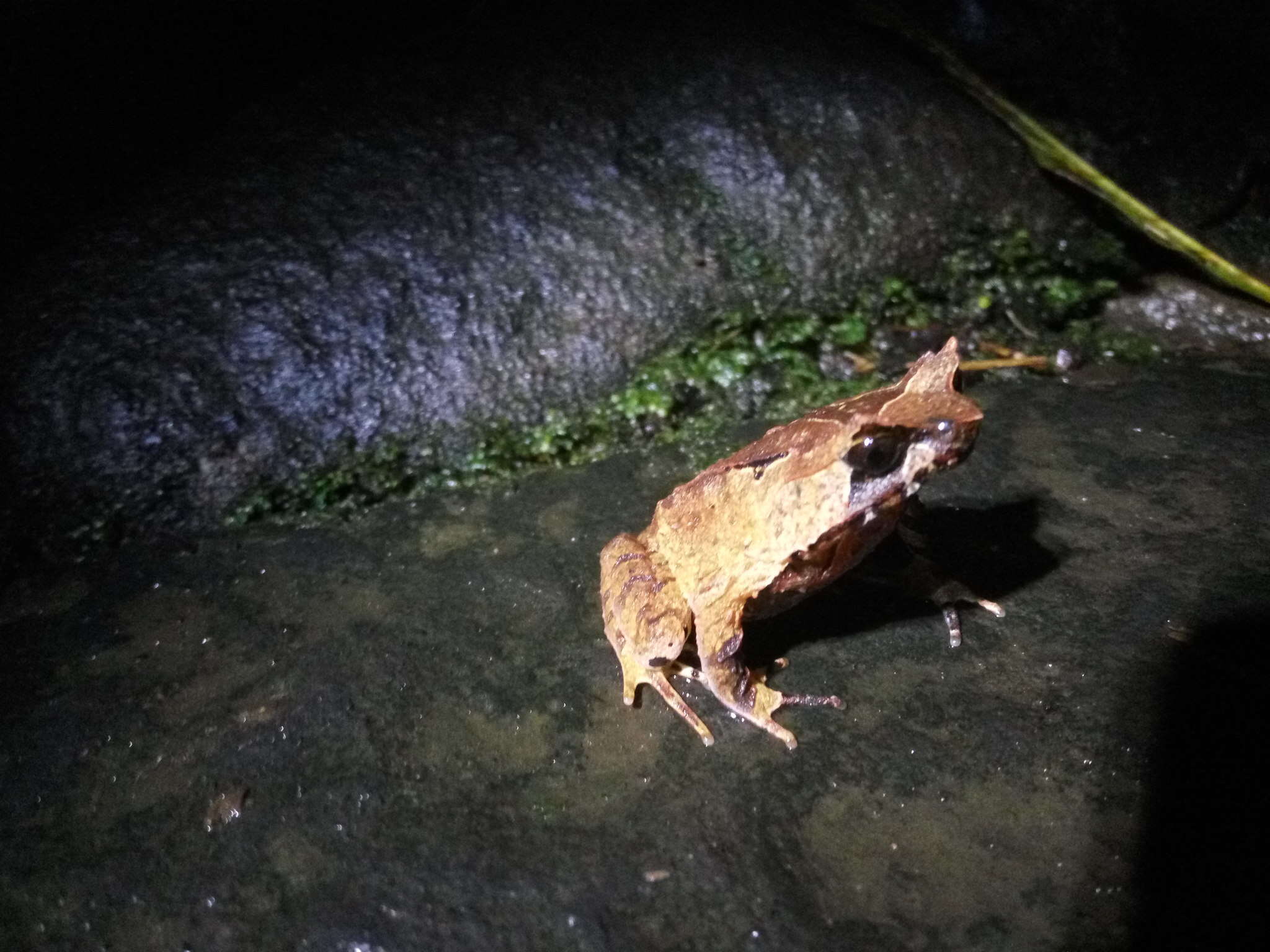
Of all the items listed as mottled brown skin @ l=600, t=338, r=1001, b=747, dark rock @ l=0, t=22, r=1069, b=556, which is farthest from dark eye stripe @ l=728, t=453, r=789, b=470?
dark rock @ l=0, t=22, r=1069, b=556

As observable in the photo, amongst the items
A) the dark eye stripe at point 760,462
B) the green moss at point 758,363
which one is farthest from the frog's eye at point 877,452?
the green moss at point 758,363

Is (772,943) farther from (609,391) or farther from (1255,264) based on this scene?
(1255,264)

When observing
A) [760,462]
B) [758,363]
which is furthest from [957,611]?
[758,363]

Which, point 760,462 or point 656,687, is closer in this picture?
point 760,462

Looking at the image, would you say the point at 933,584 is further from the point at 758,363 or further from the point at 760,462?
the point at 758,363

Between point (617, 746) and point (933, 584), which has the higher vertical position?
point (933, 584)

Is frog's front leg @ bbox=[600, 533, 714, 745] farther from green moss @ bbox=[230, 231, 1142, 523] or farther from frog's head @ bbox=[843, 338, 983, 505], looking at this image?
green moss @ bbox=[230, 231, 1142, 523]

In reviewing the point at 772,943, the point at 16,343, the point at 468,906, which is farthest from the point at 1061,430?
the point at 16,343
